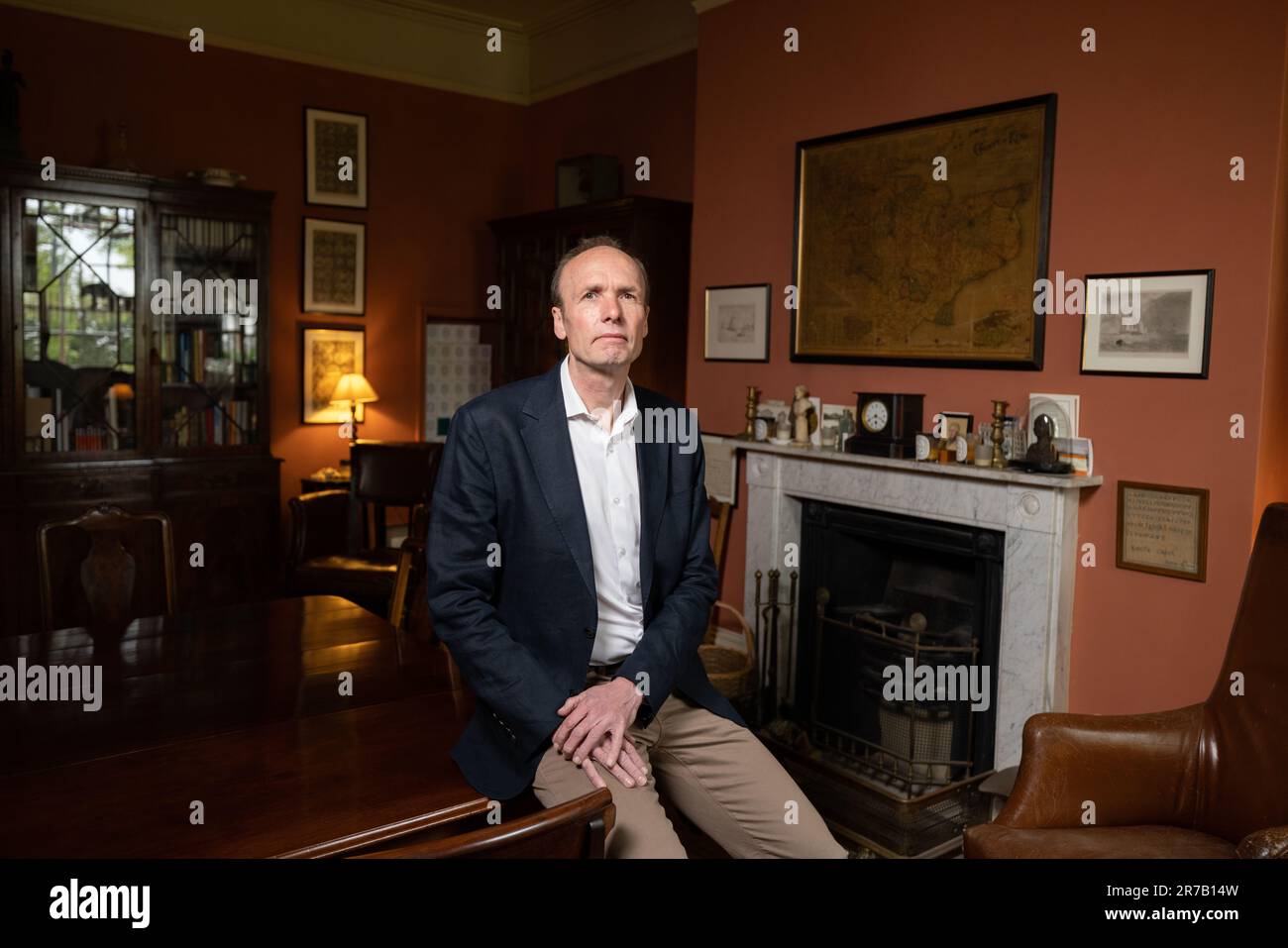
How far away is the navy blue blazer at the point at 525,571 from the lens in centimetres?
179

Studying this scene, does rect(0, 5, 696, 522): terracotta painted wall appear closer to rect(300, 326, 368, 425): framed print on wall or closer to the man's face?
rect(300, 326, 368, 425): framed print on wall

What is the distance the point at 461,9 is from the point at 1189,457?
206 inches

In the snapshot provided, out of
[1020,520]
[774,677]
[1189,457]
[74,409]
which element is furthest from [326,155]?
[1189,457]

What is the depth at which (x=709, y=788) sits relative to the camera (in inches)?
74.0

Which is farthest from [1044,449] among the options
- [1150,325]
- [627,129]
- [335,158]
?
[335,158]

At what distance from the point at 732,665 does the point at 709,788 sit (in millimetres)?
2412

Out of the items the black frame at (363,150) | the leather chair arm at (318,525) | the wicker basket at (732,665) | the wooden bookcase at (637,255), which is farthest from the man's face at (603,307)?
the black frame at (363,150)

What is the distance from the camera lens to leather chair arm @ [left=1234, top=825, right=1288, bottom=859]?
1704 millimetres

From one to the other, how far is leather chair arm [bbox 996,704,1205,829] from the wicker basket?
5.90ft

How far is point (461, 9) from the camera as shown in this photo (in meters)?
6.42

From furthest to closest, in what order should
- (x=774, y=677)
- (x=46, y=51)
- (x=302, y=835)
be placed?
(x=46, y=51), (x=774, y=677), (x=302, y=835)

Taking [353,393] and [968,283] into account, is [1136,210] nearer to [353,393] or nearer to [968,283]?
[968,283]

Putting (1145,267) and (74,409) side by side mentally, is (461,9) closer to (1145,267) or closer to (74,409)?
(74,409)
